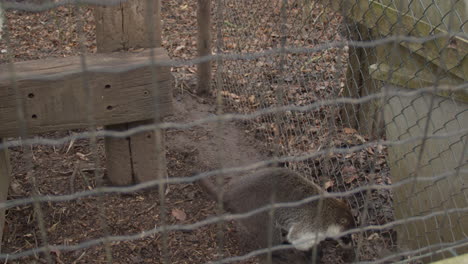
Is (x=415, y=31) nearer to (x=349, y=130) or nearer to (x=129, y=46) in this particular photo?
(x=349, y=130)

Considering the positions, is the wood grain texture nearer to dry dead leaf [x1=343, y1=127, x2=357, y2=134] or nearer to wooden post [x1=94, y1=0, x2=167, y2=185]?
wooden post [x1=94, y1=0, x2=167, y2=185]

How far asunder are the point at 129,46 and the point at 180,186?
1.19m

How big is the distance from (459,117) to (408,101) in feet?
1.22

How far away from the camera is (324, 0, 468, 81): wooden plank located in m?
2.90

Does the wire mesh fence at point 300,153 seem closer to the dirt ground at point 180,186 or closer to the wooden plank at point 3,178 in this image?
the dirt ground at point 180,186

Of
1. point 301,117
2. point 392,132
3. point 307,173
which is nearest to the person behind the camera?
point 392,132

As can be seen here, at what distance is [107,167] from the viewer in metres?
3.71

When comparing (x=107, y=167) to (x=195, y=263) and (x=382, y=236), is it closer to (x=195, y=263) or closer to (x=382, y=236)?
(x=195, y=263)

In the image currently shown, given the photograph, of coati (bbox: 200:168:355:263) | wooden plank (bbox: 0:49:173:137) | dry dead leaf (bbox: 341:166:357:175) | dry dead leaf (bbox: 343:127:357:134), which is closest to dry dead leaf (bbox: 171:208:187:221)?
coati (bbox: 200:168:355:263)

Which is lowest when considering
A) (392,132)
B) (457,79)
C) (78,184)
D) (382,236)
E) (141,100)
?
(382,236)

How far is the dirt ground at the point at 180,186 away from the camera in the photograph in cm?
334

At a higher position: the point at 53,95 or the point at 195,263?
the point at 53,95

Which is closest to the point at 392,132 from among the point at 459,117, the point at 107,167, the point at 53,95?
the point at 459,117

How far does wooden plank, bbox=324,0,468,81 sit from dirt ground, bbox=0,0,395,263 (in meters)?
0.78
